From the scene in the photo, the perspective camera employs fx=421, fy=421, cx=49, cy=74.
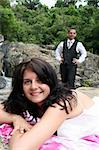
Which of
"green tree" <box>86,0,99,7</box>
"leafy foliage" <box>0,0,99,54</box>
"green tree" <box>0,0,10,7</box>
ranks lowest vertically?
"leafy foliage" <box>0,0,99,54</box>

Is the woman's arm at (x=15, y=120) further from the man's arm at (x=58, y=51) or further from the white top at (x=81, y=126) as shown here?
the man's arm at (x=58, y=51)

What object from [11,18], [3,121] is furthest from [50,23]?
[3,121]

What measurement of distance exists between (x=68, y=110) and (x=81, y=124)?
0.13m

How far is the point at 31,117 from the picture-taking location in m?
2.40

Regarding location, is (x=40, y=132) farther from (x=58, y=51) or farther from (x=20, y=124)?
(x=58, y=51)

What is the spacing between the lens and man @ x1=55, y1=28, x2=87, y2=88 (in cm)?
752

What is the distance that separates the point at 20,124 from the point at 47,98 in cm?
22

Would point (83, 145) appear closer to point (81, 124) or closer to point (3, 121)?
point (81, 124)

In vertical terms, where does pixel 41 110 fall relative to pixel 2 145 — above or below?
above

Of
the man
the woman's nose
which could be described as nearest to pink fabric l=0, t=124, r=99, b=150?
the woman's nose

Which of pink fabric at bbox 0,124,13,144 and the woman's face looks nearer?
the woman's face

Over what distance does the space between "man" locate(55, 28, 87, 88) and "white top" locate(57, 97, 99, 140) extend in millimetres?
5117

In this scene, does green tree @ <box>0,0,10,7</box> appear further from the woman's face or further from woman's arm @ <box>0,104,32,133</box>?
the woman's face

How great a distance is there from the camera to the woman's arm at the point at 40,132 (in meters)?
2.05
